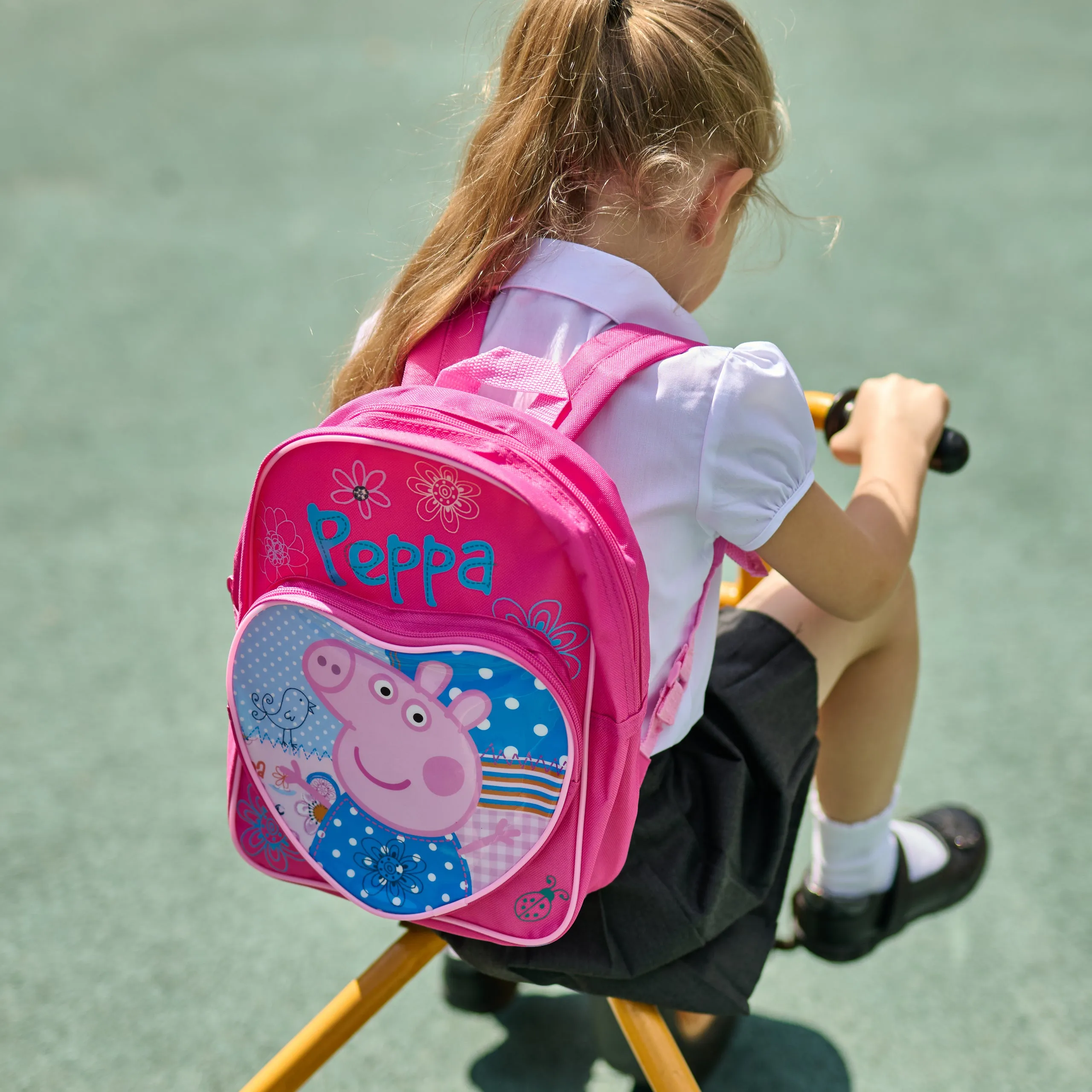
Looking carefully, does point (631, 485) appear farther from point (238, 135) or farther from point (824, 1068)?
point (238, 135)

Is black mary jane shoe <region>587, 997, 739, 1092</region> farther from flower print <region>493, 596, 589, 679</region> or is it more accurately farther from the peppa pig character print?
flower print <region>493, 596, 589, 679</region>

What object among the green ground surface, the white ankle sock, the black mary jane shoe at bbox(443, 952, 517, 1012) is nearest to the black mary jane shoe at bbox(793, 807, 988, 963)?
the white ankle sock

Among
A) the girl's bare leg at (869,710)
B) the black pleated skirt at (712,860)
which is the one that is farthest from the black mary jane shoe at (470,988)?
the girl's bare leg at (869,710)

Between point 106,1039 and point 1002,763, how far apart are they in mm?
1154

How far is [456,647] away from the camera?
2.55ft

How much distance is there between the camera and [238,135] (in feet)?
11.4

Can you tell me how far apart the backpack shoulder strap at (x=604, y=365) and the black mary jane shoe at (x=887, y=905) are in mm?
676

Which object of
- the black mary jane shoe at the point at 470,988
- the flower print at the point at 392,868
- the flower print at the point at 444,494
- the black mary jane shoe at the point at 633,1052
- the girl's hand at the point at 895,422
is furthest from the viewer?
the black mary jane shoe at the point at 470,988

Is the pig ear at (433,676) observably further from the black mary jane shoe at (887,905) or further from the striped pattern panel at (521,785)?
the black mary jane shoe at (887,905)

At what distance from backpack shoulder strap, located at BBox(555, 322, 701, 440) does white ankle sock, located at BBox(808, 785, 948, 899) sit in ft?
1.99

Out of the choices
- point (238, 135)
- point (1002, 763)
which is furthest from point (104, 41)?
point (1002, 763)

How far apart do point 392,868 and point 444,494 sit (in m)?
0.29

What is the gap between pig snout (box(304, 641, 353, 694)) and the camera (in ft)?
2.69

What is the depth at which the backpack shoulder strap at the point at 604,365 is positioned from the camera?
82cm
